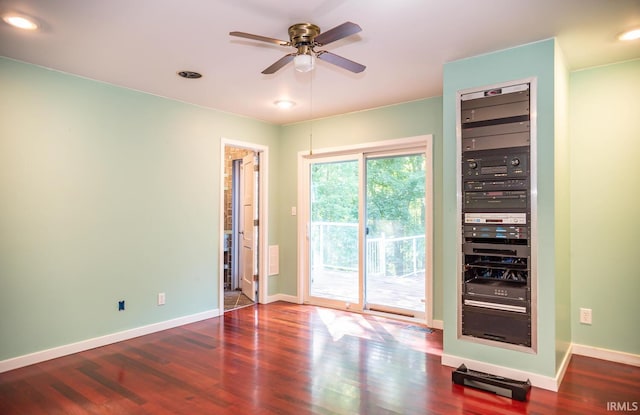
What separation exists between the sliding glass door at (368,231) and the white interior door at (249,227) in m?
0.76

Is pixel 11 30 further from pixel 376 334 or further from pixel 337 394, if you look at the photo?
pixel 376 334

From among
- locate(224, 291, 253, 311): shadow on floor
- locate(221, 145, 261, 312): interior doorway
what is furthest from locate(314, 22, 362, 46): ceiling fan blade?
locate(224, 291, 253, 311): shadow on floor

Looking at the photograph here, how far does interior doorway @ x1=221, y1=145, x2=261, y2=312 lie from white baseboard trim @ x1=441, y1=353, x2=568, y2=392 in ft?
9.46

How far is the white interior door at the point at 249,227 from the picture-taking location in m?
5.51

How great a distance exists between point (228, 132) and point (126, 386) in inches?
121

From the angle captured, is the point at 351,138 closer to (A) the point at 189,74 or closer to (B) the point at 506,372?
(A) the point at 189,74

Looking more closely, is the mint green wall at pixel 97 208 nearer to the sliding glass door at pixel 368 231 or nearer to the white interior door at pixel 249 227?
the white interior door at pixel 249 227

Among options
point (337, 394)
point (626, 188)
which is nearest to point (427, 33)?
→ point (626, 188)

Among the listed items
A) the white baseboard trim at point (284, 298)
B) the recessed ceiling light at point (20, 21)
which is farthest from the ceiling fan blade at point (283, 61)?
the white baseboard trim at point (284, 298)

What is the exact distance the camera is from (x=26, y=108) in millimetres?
3260

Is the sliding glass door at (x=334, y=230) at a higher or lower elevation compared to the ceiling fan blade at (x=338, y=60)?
lower

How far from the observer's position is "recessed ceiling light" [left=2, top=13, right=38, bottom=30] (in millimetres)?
2455

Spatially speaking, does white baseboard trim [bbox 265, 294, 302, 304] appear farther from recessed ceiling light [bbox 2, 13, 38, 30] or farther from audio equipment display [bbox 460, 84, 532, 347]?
recessed ceiling light [bbox 2, 13, 38, 30]

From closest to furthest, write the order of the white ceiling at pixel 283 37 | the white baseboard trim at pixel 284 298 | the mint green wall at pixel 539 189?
A: the white ceiling at pixel 283 37, the mint green wall at pixel 539 189, the white baseboard trim at pixel 284 298
